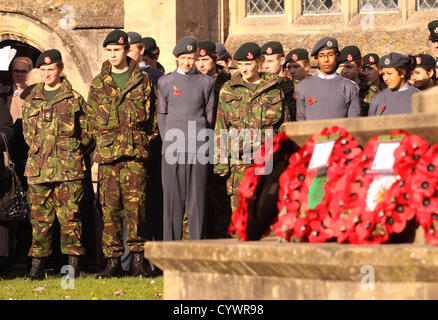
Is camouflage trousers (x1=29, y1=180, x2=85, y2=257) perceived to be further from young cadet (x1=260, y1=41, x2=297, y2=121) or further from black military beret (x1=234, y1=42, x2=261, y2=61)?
young cadet (x1=260, y1=41, x2=297, y2=121)

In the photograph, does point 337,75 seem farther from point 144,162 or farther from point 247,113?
point 144,162

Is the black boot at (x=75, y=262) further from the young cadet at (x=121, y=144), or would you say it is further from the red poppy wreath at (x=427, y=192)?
the red poppy wreath at (x=427, y=192)

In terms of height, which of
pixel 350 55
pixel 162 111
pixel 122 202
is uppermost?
pixel 350 55

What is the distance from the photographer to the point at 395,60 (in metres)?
9.80

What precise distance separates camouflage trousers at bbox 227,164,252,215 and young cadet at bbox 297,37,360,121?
76cm

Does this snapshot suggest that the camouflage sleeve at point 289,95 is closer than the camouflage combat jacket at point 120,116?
No

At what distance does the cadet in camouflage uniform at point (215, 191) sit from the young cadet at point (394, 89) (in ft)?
5.21

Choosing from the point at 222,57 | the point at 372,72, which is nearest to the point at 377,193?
the point at 372,72

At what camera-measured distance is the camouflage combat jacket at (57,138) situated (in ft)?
33.2

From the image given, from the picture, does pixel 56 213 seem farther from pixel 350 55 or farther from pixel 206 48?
pixel 350 55

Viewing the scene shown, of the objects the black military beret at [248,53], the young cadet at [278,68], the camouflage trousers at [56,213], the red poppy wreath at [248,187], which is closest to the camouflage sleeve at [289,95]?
the young cadet at [278,68]

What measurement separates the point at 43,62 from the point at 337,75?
292 centimetres

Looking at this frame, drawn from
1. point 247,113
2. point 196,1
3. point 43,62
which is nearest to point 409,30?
point 196,1

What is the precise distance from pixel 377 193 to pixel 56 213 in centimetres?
543
